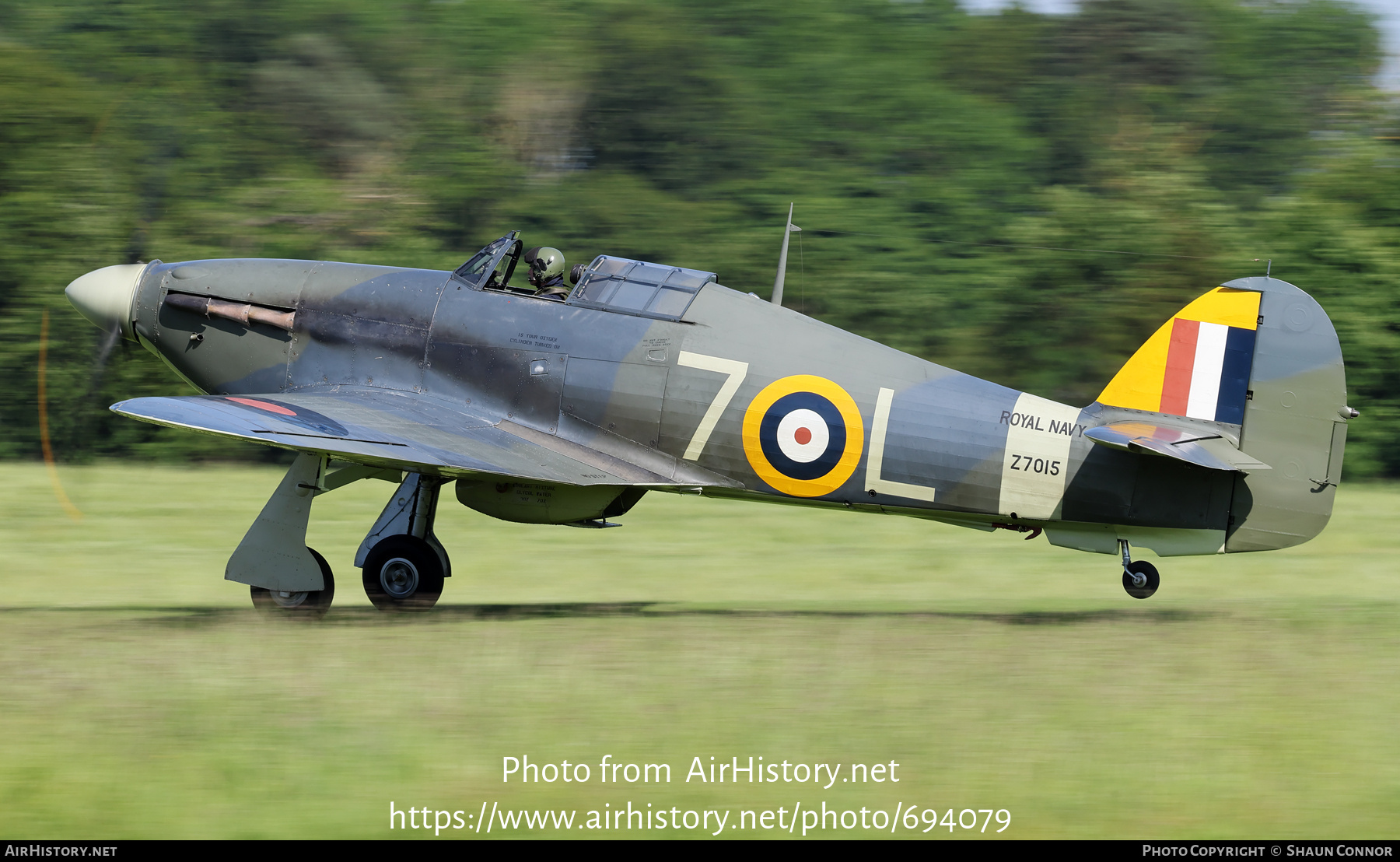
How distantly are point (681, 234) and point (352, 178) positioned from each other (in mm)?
7001

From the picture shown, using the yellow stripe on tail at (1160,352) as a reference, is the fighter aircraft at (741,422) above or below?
below

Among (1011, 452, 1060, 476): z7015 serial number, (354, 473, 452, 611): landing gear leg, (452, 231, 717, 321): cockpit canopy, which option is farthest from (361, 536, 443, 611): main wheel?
(1011, 452, 1060, 476): z7015 serial number

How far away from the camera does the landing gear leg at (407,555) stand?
894cm

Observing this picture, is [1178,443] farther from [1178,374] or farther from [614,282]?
[614,282]

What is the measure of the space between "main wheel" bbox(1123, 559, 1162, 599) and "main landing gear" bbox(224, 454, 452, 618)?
4436 mm

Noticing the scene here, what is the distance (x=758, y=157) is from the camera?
30219mm

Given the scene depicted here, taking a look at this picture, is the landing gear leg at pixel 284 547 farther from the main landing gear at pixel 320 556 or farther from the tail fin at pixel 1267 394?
the tail fin at pixel 1267 394

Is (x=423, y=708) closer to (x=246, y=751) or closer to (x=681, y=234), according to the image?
(x=246, y=751)

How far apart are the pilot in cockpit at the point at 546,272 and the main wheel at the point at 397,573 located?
1942 mm

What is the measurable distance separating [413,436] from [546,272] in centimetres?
171

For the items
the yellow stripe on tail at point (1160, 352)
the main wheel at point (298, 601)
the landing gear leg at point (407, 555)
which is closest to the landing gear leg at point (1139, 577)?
the yellow stripe on tail at point (1160, 352)

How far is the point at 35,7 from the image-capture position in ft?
109

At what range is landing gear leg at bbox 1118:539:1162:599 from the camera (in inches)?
341
